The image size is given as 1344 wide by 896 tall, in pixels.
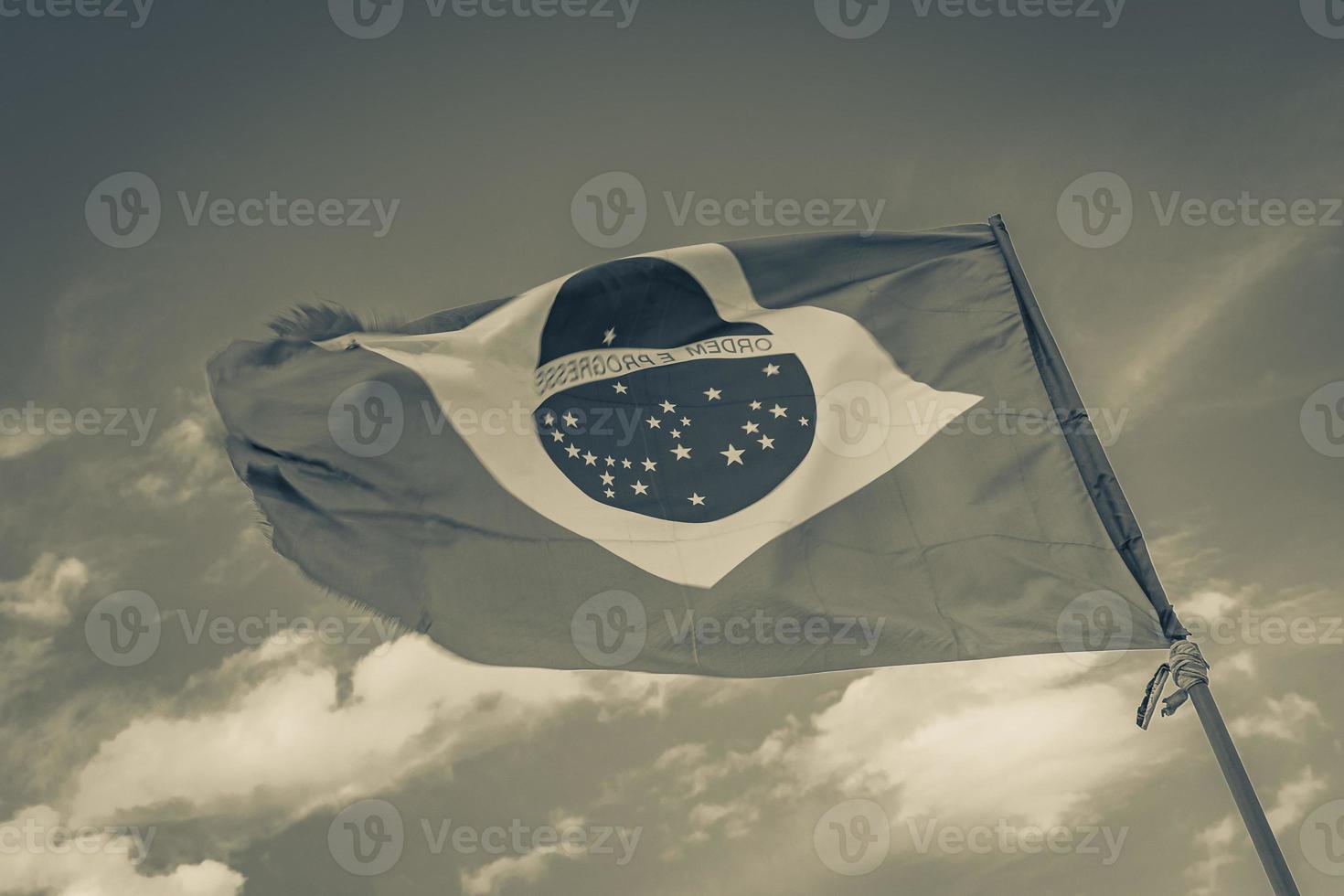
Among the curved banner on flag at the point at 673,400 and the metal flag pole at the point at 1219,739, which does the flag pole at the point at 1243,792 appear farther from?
the curved banner on flag at the point at 673,400

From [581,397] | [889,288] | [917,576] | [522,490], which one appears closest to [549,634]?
[522,490]

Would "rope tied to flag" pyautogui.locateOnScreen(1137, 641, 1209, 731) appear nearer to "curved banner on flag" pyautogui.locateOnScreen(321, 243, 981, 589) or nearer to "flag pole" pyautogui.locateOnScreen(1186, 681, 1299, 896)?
"flag pole" pyautogui.locateOnScreen(1186, 681, 1299, 896)

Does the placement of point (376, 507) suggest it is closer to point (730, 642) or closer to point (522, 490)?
point (522, 490)

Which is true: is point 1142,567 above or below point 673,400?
below

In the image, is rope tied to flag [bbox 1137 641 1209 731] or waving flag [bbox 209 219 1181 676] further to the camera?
waving flag [bbox 209 219 1181 676]

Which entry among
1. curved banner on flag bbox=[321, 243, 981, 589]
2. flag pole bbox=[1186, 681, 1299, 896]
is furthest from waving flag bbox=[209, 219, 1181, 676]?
flag pole bbox=[1186, 681, 1299, 896]

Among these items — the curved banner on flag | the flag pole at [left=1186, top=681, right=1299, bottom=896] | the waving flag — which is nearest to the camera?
the flag pole at [left=1186, top=681, right=1299, bottom=896]

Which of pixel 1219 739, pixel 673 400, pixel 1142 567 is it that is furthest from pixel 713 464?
pixel 1219 739

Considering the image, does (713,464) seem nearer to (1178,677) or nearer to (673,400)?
(673,400)
